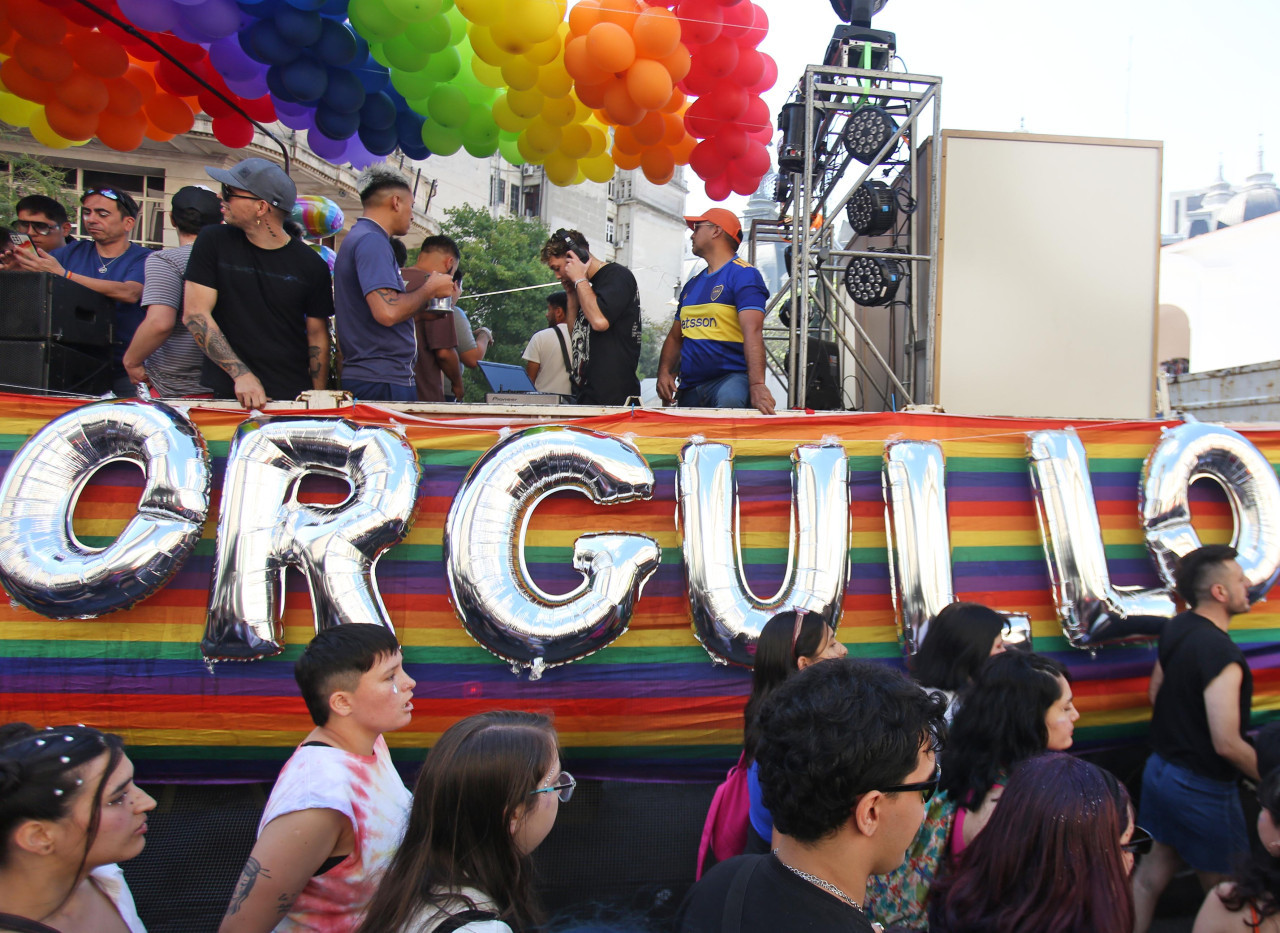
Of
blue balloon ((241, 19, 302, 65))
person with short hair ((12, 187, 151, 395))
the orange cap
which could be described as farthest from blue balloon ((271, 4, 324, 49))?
the orange cap

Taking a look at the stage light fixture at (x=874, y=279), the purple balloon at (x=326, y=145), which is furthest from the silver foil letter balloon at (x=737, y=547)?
the purple balloon at (x=326, y=145)

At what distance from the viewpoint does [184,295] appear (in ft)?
13.1

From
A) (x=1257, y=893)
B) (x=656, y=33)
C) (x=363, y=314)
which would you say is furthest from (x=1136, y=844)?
(x=656, y=33)

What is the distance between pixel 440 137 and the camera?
6.12 m

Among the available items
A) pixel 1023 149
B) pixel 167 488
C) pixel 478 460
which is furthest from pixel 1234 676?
pixel 167 488

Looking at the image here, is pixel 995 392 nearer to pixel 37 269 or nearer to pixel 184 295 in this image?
pixel 184 295

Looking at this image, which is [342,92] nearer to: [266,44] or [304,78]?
[304,78]

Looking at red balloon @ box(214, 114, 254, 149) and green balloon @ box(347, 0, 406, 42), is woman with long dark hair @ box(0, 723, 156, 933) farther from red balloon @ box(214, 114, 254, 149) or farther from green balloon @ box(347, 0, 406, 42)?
red balloon @ box(214, 114, 254, 149)

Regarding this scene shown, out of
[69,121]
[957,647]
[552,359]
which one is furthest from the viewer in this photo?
[552,359]

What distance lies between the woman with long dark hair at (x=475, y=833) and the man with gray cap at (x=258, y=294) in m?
2.53

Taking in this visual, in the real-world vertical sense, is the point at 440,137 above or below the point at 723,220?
above

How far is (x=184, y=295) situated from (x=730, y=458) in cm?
A: 256

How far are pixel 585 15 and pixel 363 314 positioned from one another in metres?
2.30

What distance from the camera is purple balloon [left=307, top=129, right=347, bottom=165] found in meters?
6.26
